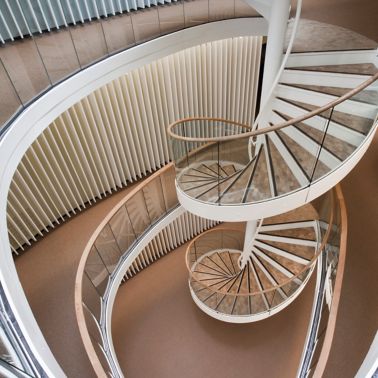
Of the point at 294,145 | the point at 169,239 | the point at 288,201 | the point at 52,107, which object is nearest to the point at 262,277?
the point at 169,239

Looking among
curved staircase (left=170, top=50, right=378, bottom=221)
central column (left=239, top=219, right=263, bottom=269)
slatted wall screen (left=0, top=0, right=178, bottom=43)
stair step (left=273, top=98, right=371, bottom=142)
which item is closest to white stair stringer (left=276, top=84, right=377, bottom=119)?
curved staircase (left=170, top=50, right=378, bottom=221)

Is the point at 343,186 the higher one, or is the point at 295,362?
the point at 343,186

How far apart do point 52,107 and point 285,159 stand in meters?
3.53

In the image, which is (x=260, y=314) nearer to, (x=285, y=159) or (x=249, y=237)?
(x=249, y=237)

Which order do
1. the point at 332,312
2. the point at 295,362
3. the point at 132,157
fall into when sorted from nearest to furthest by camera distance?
1. the point at 332,312
2. the point at 295,362
3. the point at 132,157

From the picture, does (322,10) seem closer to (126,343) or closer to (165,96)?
(165,96)

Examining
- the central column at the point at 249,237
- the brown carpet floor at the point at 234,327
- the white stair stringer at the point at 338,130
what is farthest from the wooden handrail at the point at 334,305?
the central column at the point at 249,237

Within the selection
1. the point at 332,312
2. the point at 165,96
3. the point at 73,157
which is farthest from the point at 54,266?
the point at 332,312

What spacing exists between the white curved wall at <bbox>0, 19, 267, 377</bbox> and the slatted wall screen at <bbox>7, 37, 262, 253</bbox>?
67cm

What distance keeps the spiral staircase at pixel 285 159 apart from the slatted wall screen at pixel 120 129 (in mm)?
1435

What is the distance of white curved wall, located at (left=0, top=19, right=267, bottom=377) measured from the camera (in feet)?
10.8

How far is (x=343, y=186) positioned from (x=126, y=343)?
557cm

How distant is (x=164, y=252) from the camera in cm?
822

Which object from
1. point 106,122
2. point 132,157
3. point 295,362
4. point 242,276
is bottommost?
point 295,362
